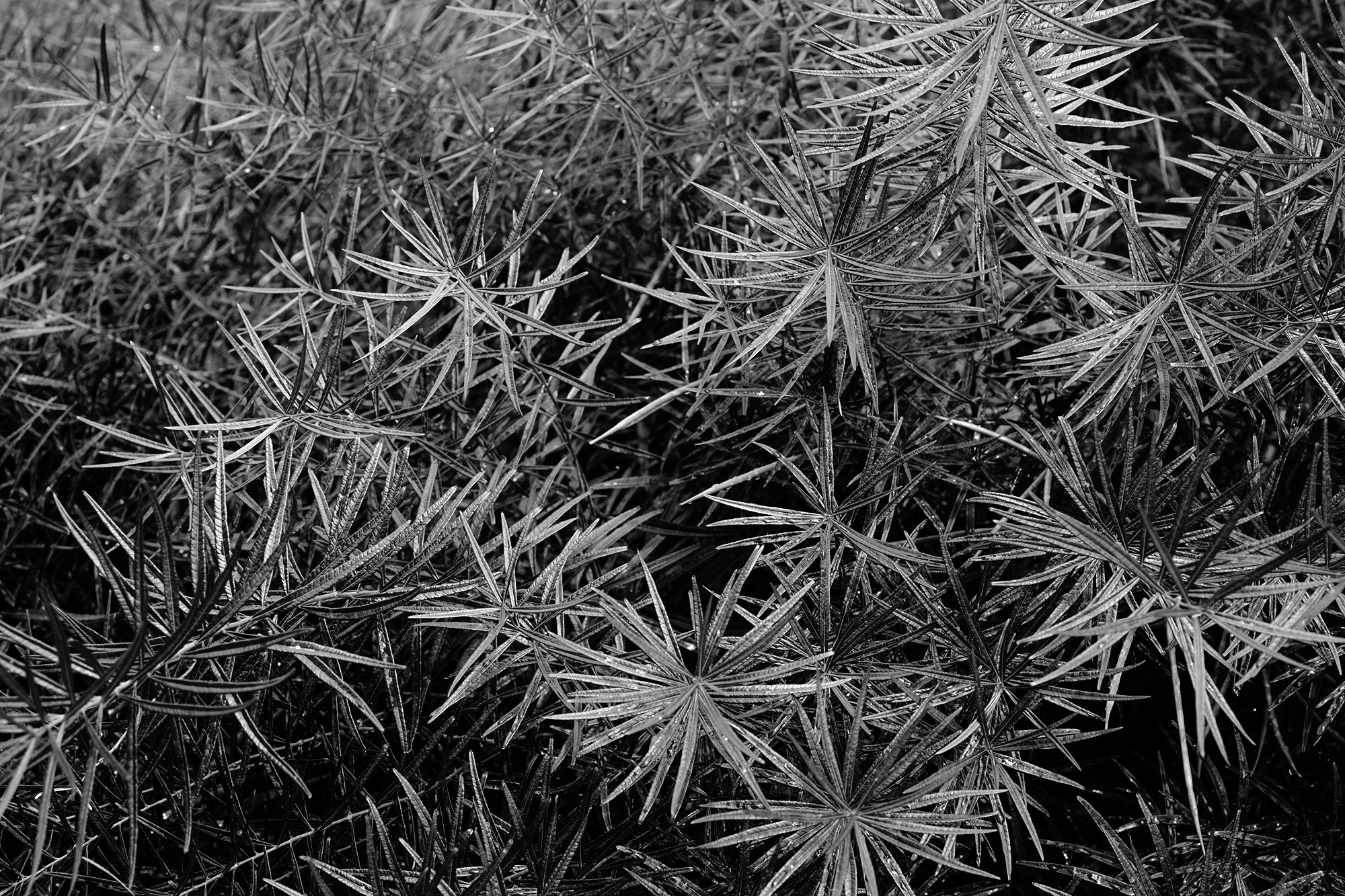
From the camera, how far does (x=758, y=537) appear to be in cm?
69

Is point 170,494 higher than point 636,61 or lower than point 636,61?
lower

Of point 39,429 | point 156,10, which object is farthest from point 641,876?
point 156,10

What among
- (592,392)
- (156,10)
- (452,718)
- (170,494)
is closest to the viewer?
(452,718)

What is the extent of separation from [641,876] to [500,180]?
2.15 ft

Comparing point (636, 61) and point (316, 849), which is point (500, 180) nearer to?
point (636, 61)

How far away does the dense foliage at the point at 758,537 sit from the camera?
0.59 m

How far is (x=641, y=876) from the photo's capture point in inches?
24.4

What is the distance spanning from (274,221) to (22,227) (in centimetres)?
26

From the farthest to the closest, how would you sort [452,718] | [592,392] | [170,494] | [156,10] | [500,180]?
1. [156,10]
2. [500,180]
3. [170,494]
4. [592,392]
5. [452,718]

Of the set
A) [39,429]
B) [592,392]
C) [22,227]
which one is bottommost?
[39,429]

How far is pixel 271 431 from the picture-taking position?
690 mm

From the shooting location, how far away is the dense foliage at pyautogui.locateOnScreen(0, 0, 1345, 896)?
1.93 ft

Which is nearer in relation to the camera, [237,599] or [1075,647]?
[237,599]

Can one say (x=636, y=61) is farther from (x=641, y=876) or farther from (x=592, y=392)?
(x=641, y=876)
